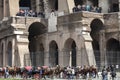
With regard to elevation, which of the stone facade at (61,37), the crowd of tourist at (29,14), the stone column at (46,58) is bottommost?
the stone column at (46,58)

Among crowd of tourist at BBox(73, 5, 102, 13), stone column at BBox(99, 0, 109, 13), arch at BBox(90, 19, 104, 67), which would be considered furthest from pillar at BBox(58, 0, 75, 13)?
stone column at BBox(99, 0, 109, 13)

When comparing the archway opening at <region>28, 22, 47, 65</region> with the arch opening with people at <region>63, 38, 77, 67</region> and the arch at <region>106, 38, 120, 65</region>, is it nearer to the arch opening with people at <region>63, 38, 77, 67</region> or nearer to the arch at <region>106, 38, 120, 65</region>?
the arch opening with people at <region>63, 38, 77, 67</region>

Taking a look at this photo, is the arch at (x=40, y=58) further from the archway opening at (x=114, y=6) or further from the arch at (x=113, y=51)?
the archway opening at (x=114, y=6)

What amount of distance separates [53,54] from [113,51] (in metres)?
7.06

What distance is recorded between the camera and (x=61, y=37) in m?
48.5

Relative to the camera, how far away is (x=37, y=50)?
182ft

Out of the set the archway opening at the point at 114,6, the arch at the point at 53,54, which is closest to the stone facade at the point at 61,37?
the arch at the point at 53,54

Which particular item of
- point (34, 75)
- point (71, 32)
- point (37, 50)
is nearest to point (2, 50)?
point (37, 50)

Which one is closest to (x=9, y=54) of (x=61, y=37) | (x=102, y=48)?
(x=61, y=37)

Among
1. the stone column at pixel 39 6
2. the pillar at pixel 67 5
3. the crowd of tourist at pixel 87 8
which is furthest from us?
the stone column at pixel 39 6

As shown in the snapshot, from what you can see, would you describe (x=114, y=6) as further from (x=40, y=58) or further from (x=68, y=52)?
(x=40, y=58)

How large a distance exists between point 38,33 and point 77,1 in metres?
5.86

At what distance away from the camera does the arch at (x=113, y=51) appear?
150ft

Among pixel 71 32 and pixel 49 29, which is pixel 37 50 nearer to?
pixel 49 29
